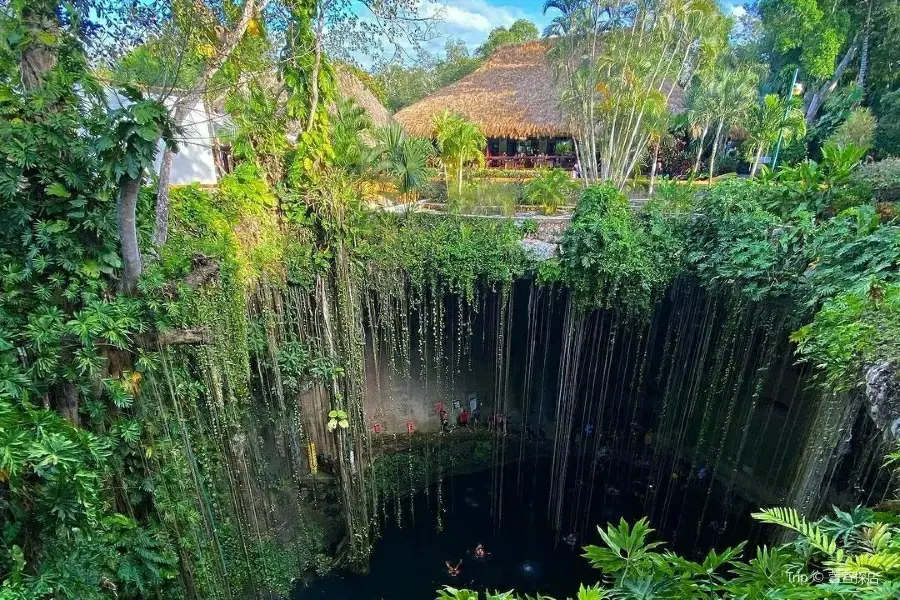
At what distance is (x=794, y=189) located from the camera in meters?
5.96

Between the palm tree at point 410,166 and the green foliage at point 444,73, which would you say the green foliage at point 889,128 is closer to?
the palm tree at point 410,166

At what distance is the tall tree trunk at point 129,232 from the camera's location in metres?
3.42

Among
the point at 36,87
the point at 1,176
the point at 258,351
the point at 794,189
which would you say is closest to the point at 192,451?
the point at 258,351

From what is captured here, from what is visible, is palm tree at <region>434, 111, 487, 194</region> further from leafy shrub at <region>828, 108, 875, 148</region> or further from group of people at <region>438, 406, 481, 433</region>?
leafy shrub at <region>828, 108, 875, 148</region>

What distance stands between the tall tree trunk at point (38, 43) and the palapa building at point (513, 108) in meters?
9.05

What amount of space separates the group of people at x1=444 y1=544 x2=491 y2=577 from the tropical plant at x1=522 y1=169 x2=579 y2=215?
5.60 m

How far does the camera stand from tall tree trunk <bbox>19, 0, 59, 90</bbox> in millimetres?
3293

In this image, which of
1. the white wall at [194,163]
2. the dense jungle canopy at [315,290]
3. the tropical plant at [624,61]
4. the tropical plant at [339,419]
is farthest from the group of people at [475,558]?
the white wall at [194,163]

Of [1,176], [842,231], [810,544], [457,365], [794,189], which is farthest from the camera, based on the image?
[457,365]

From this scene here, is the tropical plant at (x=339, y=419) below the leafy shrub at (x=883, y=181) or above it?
below

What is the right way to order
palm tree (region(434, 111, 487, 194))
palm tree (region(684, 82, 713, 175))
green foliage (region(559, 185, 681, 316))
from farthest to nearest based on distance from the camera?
1. palm tree (region(684, 82, 713, 175))
2. palm tree (region(434, 111, 487, 194))
3. green foliage (region(559, 185, 681, 316))

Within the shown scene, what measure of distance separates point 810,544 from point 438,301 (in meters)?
6.23

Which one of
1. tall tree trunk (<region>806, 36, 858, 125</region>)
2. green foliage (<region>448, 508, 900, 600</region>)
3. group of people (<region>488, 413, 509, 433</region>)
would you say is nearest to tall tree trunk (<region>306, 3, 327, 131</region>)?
green foliage (<region>448, 508, 900, 600</region>)

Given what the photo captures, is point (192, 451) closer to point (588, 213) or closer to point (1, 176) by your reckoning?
point (1, 176)
